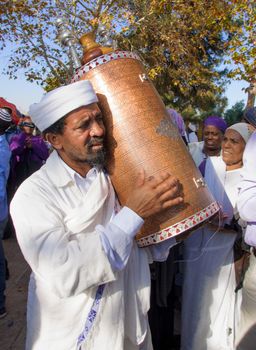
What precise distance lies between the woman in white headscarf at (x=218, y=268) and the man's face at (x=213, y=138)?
68cm

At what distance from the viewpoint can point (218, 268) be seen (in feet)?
9.80

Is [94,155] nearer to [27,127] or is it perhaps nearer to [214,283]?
[214,283]

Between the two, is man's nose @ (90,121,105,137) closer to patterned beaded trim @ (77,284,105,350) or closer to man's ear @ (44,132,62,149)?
man's ear @ (44,132,62,149)

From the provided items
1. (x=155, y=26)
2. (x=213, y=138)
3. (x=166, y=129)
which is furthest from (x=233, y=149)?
(x=155, y=26)

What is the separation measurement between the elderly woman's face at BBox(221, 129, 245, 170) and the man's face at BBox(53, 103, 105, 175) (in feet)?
4.87

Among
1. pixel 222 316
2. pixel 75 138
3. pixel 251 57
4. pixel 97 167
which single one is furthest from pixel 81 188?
pixel 251 57

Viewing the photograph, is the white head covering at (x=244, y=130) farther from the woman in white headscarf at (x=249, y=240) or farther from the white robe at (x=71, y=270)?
the white robe at (x=71, y=270)

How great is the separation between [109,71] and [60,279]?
3.17 ft

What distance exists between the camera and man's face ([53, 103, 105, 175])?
1.68 meters

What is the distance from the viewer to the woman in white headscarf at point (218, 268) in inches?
113

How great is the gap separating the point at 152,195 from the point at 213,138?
236cm

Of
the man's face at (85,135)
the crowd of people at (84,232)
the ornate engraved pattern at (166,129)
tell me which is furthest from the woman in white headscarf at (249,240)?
the man's face at (85,135)

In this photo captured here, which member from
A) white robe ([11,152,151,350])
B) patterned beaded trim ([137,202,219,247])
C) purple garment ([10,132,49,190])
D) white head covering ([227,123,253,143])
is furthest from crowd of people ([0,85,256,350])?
purple garment ([10,132,49,190])

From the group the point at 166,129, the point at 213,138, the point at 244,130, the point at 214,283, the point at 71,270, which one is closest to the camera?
the point at 71,270
